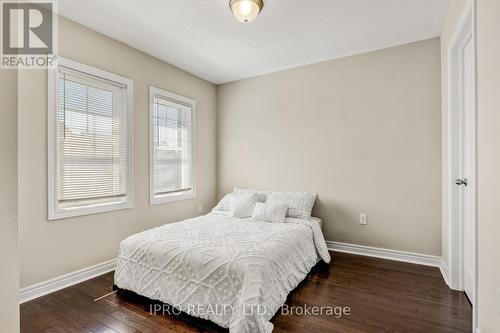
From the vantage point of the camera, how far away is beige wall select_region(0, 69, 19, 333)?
3.48 feet

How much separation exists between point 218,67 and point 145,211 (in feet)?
7.35

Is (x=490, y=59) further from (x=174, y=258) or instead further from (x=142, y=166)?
(x=142, y=166)

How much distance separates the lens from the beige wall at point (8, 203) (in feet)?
3.48

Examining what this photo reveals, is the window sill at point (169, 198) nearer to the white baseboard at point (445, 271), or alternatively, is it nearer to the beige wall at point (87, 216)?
the beige wall at point (87, 216)

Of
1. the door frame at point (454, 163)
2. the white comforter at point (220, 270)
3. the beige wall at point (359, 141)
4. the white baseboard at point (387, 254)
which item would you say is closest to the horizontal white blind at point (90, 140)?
the white comforter at point (220, 270)

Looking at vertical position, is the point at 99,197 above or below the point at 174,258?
above

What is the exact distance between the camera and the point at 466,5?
5.78 feet

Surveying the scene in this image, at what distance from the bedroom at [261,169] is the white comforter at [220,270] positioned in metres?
0.01

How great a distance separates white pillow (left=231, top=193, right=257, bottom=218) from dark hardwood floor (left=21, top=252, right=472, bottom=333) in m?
1.06

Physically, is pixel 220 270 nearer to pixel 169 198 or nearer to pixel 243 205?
pixel 243 205

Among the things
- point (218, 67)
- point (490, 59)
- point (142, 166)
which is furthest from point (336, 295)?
point (218, 67)

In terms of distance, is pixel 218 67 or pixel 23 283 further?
pixel 218 67


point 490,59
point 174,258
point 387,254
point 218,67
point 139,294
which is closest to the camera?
point 490,59

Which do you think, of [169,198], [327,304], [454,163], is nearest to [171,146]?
[169,198]
